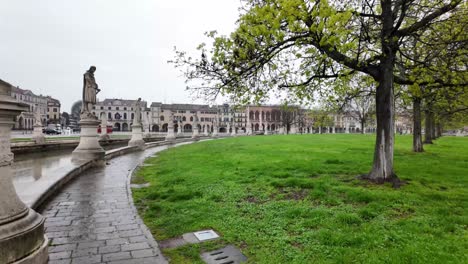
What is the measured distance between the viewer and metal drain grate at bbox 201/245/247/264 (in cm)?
397

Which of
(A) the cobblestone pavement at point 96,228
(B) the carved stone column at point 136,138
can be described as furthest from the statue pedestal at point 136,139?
(A) the cobblestone pavement at point 96,228

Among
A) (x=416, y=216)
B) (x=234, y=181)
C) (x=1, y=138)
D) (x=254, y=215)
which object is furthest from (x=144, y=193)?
(x=416, y=216)

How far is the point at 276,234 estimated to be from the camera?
4.79 metres

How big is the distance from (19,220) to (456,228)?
6216mm

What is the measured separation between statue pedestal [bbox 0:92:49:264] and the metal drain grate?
201 cm

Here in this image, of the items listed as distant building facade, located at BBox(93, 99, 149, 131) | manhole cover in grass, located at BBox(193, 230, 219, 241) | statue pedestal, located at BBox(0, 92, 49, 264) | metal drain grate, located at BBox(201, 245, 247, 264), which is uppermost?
distant building facade, located at BBox(93, 99, 149, 131)

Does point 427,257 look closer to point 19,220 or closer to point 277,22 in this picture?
point 19,220

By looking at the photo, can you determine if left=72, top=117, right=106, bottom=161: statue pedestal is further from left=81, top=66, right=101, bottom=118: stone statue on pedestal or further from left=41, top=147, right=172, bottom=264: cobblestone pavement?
left=41, top=147, right=172, bottom=264: cobblestone pavement

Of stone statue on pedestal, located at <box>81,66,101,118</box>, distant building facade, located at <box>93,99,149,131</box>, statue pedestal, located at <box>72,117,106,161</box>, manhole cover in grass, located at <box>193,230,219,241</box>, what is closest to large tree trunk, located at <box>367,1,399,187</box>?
manhole cover in grass, located at <box>193,230,219,241</box>

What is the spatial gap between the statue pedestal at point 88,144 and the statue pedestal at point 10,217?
9656 millimetres

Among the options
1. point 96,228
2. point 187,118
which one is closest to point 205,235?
point 96,228

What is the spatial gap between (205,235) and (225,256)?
0.81 m

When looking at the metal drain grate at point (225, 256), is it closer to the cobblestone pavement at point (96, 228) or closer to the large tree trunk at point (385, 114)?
the cobblestone pavement at point (96, 228)

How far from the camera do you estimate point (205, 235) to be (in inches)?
191
